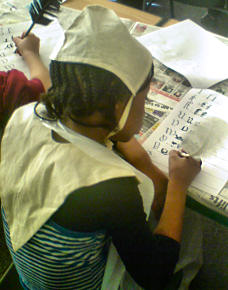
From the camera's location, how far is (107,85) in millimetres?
432

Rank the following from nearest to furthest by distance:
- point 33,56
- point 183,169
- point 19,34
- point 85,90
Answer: point 85,90 < point 183,169 < point 33,56 < point 19,34

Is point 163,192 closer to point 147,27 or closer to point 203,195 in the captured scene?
point 203,195

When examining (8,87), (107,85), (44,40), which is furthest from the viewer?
(44,40)

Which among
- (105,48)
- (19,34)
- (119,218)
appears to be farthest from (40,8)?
(119,218)

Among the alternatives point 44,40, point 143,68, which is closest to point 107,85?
point 143,68

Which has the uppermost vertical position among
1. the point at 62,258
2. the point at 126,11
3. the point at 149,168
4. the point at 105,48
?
the point at 105,48

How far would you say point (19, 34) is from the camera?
3.30ft

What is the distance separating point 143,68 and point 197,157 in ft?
0.84

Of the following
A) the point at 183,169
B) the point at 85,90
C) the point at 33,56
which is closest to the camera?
the point at 85,90

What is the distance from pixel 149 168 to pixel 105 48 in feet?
0.93

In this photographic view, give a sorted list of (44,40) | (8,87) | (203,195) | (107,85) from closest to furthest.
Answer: (107,85) < (203,195) < (8,87) < (44,40)

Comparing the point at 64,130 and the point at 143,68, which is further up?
the point at 143,68

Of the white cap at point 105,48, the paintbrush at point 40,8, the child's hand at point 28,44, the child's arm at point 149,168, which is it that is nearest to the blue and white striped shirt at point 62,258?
the child's arm at point 149,168

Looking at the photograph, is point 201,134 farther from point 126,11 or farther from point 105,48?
point 126,11
